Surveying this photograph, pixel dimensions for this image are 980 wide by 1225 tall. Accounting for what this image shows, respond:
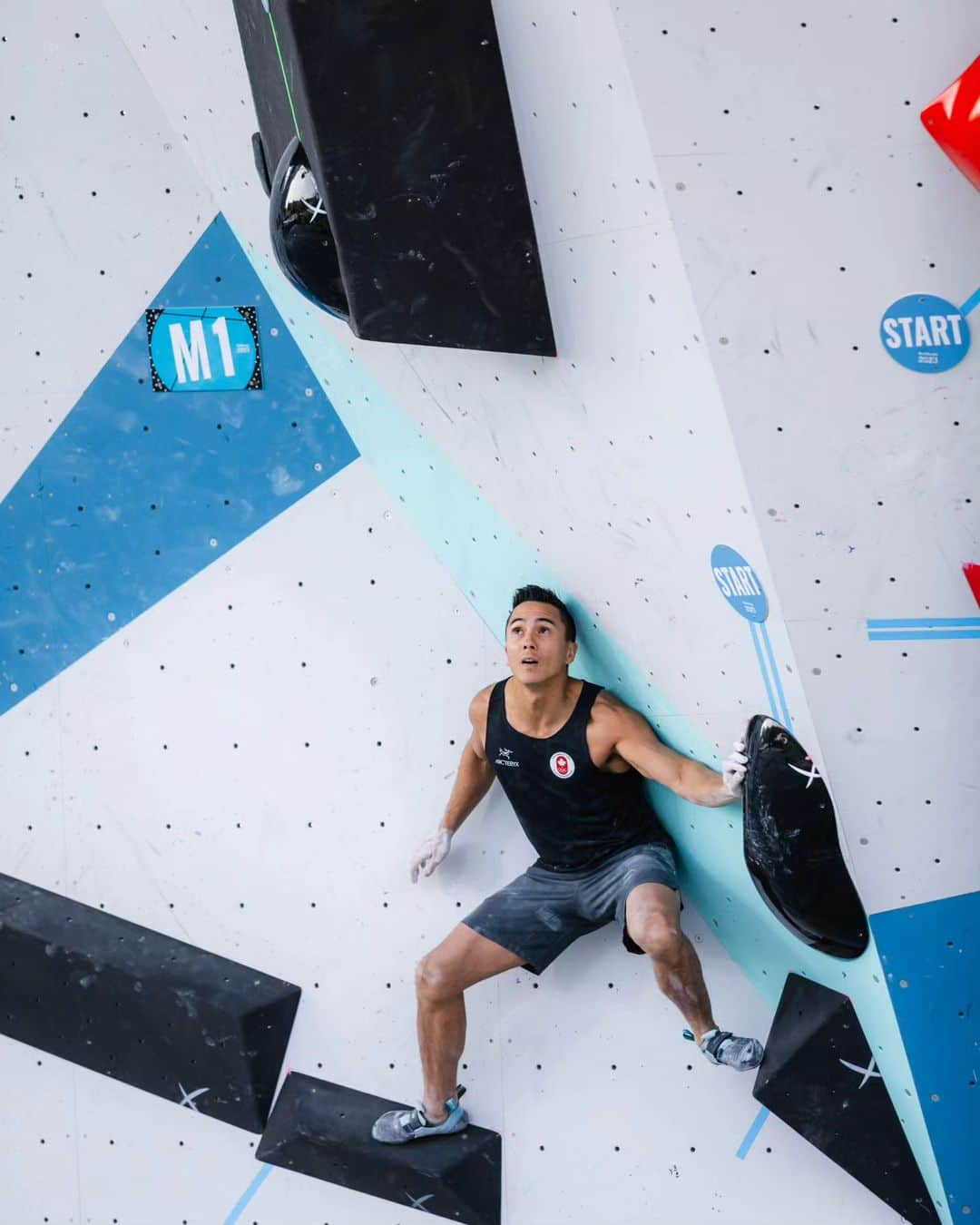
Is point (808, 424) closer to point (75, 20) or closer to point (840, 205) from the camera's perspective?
point (840, 205)

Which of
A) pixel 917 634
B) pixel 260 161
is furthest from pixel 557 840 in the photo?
pixel 260 161

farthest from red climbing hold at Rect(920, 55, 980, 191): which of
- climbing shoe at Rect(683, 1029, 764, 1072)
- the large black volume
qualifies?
the large black volume

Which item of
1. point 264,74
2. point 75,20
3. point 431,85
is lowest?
point 431,85

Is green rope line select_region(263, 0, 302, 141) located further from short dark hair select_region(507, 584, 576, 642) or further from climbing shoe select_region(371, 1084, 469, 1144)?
climbing shoe select_region(371, 1084, 469, 1144)

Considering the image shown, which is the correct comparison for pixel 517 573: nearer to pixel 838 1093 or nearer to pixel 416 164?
pixel 416 164

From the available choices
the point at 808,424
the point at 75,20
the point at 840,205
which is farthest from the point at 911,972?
the point at 75,20

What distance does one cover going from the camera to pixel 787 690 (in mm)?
1936

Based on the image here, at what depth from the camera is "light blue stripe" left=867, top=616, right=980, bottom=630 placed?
1.80 metres

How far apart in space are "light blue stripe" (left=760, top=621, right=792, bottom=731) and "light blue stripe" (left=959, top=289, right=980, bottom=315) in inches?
19.7

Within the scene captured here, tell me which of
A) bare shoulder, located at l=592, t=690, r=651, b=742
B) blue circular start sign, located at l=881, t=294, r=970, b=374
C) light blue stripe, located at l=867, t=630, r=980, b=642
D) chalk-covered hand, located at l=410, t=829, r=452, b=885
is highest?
blue circular start sign, located at l=881, t=294, r=970, b=374

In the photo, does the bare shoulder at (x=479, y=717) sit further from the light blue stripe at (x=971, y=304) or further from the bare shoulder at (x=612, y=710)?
the light blue stripe at (x=971, y=304)

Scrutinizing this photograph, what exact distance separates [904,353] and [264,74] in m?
1.18

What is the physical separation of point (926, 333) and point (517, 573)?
1.01 metres

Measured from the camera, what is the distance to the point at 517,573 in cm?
255
